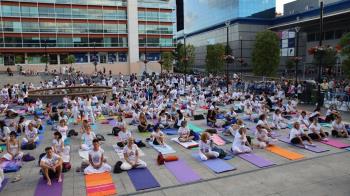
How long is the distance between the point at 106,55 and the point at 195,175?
215 feet

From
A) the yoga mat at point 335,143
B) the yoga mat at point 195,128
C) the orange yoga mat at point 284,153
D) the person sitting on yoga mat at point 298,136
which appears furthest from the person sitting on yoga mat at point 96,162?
the yoga mat at point 335,143

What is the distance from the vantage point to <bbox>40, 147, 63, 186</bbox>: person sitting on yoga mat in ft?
32.8

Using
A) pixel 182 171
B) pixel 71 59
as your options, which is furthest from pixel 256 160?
pixel 71 59

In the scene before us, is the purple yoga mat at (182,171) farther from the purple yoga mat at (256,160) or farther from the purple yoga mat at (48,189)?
the purple yoga mat at (48,189)

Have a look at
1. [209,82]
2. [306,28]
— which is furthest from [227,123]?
[306,28]

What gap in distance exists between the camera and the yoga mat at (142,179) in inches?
376

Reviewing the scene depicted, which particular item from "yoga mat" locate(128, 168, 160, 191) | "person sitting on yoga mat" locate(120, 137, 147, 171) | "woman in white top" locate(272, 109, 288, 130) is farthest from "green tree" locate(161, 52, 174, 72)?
"yoga mat" locate(128, 168, 160, 191)

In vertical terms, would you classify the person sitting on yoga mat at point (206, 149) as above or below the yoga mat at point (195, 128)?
above

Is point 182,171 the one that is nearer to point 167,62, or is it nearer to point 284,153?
point 284,153

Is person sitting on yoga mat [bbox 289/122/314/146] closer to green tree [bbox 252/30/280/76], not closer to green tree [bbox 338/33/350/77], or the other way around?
green tree [bbox 338/33/350/77]

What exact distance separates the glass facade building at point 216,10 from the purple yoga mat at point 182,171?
66.1 m

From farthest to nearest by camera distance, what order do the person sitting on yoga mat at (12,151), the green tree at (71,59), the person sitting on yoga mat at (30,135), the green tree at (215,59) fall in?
the green tree at (71,59)
the green tree at (215,59)
the person sitting on yoga mat at (30,135)
the person sitting on yoga mat at (12,151)

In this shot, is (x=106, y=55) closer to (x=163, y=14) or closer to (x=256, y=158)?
(x=163, y=14)

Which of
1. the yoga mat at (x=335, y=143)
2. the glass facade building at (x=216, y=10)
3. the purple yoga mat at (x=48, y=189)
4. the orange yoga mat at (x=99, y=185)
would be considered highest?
the glass facade building at (x=216, y=10)
